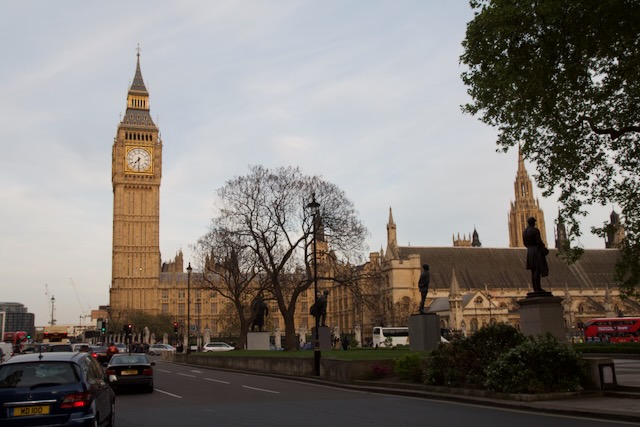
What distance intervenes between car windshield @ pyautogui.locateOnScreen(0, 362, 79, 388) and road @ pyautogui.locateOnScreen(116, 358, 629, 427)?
9.56 feet

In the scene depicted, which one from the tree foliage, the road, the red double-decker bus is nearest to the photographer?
the road

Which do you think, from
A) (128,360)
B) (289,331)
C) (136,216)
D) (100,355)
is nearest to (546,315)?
(128,360)

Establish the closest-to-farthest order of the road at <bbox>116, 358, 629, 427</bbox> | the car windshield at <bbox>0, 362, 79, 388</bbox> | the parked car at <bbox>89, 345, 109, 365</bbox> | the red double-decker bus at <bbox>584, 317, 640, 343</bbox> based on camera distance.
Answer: the car windshield at <bbox>0, 362, 79, 388</bbox>
the road at <bbox>116, 358, 629, 427</bbox>
the parked car at <bbox>89, 345, 109, 365</bbox>
the red double-decker bus at <bbox>584, 317, 640, 343</bbox>

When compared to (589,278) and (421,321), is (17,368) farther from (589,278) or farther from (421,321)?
(589,278)

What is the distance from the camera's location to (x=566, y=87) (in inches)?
774

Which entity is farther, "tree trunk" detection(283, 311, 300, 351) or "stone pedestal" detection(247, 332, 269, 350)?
"stone pedestal" detection(247, 332, 269, 350)

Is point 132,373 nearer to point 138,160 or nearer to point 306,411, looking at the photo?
point 306,411

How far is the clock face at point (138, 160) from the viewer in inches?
5433

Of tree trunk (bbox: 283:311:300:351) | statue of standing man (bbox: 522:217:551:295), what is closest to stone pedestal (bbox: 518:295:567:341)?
statue of standing man (bbox: 522:217:551:295)

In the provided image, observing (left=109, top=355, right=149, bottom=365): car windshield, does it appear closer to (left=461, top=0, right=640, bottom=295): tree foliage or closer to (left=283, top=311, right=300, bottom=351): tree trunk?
(left=461, top=0, right=640, bottom=295): tree foliage

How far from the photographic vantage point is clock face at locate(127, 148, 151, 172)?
138000 millimetres

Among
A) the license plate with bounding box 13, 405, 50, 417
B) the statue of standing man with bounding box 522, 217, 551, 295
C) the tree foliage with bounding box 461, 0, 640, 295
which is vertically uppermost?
the tree foliage with bounding box 461, 0, 640, 295

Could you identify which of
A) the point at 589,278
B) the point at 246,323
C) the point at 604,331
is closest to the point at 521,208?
the point at 589,278

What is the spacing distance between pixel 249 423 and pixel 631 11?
1417cm
